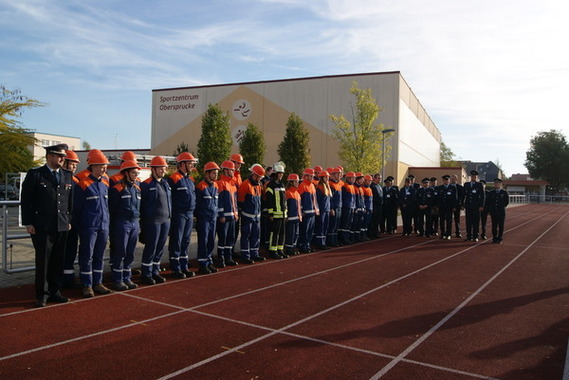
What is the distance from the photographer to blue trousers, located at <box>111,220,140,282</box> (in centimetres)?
686

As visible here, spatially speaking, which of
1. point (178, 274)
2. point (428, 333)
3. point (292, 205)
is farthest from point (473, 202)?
point (178, 274)

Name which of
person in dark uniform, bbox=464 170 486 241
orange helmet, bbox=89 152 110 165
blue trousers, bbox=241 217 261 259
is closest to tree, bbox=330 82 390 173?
person in dark uniform, bbox=464 170 486 241

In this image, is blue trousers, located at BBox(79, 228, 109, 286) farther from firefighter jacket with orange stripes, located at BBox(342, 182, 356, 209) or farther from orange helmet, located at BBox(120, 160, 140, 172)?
firefighter jacket with orange stripes, located at BBox(342, 182, 356, 209)

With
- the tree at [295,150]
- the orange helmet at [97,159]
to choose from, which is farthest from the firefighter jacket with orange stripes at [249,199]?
the tree at [295,150]

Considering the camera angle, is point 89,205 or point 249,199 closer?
point 89,205

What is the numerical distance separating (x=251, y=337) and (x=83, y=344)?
1.79 metres

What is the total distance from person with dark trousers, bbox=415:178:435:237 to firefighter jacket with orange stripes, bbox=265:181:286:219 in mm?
7133

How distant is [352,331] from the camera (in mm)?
5262

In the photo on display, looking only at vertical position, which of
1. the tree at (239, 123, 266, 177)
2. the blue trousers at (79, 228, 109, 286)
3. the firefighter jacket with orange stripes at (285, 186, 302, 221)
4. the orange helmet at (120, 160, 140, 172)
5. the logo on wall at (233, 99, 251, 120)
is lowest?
the blue trousers at (79, 228, 109, 286)

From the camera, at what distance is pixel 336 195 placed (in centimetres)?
1238

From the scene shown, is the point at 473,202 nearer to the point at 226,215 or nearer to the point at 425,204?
the point at 425,204

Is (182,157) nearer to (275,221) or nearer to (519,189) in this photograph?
(275,221)

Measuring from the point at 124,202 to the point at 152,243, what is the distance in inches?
36.4

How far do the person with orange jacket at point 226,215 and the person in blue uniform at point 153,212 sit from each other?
4.83 ft
